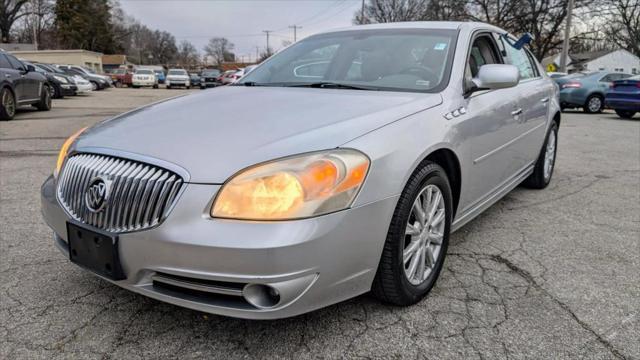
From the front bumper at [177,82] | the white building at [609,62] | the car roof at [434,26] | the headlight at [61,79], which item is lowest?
the car roof at [434,26]

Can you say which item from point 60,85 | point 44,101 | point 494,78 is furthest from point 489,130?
point 60,85

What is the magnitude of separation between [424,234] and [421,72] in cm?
106

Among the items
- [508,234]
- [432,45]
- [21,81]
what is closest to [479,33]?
[432,45]

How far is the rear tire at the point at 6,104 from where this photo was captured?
998 cm

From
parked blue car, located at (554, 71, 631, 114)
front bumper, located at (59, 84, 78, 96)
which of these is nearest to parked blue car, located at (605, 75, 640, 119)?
parked blue car, located at (554, 71, 631, 114)

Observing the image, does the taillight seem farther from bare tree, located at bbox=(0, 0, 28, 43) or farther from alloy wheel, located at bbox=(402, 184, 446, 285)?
bare tree, located at bbox=(0, 0, 28, 43)

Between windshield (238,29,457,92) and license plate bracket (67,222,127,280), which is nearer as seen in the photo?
license plate bracket (67,222,127,280)

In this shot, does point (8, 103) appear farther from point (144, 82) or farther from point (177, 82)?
point (144, 82)

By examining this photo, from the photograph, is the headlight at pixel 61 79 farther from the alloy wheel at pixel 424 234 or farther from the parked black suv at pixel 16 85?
the alloy wheel at pixel 424 234

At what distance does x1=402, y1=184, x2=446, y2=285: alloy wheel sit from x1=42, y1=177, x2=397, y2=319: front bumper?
0.41m

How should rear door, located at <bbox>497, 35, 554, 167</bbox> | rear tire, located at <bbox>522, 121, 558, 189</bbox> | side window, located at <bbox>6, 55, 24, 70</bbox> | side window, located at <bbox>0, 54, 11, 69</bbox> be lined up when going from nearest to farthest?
rear door, located at <bbox>497, 35, 554, 167</bbox>
rear tire, located at <bbox>522, 121, 558, 189</bbox>
side window, located at <bbox>0, 54, 11, 69</bbox>
side window, located at <bbox>6, 55, 24, 70</bbox>

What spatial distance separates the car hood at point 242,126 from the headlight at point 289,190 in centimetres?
5

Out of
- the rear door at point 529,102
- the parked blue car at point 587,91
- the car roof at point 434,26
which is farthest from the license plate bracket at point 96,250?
the parked blue car at point 587,91

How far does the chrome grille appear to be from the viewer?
1.89 metres
